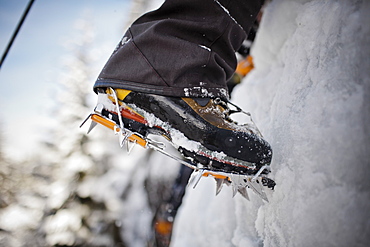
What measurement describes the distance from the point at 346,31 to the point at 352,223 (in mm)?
651

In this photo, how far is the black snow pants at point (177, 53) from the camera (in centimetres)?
82

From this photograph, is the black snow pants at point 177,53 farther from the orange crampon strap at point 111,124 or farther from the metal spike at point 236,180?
the metal spike at point 236,180

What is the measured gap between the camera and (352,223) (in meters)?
0.62

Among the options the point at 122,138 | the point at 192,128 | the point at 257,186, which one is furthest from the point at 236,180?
the point at 122,138

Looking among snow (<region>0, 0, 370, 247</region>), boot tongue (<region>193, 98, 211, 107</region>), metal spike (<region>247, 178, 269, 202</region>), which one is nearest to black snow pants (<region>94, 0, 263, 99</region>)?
boot tongue (<region>193, 98, 211, 107</region>)

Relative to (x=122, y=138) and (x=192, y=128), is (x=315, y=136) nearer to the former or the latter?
(x=192, y=128)

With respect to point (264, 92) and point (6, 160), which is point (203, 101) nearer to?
point (264, 92)

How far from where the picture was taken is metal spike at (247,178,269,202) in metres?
0.89

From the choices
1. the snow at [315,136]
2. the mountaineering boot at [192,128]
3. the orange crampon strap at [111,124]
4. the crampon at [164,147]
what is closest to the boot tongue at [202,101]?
the mountaineering boot at [192,128]

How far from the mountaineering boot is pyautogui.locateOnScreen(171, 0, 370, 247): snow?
0.17 meters

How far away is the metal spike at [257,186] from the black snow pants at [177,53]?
0.38 meters

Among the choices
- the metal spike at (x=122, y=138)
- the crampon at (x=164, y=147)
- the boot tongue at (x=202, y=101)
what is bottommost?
the metal spike at (x=122, y=138)

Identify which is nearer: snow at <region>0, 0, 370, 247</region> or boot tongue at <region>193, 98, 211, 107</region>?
snow at <region>0, 0, 370, 247</region>

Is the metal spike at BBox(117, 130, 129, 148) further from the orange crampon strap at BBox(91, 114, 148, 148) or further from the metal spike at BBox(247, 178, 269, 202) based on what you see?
the metal spike at BBox(247, 178, 269, 202)
